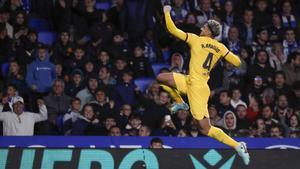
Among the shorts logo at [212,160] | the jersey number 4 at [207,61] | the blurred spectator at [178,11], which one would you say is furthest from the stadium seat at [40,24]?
the shorts logo at [212,160]

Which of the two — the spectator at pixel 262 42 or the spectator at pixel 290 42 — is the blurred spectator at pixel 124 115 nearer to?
the spectator at pixel 262 42

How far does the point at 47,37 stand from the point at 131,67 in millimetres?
1918

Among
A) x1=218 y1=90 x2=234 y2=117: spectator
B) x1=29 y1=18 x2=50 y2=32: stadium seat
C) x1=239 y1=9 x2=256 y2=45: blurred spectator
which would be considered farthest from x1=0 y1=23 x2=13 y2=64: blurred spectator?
x1=239 y1=9 x2=256 y2=45: blurred spectator

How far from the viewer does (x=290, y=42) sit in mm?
20750

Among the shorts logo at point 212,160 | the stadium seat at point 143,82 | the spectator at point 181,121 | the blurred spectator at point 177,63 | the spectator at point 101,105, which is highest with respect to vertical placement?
the blurred spectator at point 177,63

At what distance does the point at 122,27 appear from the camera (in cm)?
2058

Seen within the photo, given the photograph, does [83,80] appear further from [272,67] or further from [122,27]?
[272,67]

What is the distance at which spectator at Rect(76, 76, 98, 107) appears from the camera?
18734 millimetres

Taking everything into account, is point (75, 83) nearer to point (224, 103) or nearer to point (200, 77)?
point (224, 103)

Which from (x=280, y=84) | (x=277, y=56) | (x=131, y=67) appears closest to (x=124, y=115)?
(x=131, y=67)

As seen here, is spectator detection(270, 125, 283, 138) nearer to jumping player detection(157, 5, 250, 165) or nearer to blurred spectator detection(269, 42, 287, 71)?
blurred spectator detection(269, 42, 287, 71)

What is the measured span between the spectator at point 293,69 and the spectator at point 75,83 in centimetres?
422

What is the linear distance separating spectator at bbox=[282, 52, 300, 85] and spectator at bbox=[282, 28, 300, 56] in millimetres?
566

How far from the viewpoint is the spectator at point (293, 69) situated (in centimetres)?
1998
